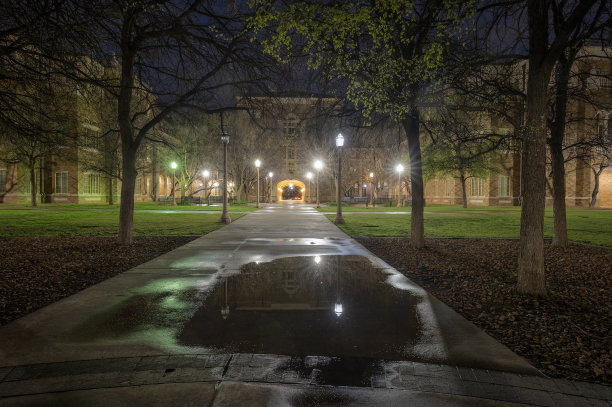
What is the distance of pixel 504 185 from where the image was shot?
156 feet

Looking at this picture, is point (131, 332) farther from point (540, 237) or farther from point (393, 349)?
point (540, 237)

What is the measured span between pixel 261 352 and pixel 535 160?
525 cm

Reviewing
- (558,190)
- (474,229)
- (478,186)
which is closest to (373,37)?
(558,190)

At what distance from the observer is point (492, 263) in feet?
28.8

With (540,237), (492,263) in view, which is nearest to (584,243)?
(492,263)

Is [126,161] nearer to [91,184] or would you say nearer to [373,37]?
[373,37]

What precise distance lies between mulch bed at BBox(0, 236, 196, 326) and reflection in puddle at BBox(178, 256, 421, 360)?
2.65 metres

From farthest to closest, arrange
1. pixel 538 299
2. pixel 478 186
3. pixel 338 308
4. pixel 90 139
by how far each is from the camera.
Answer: pixel 478 186, pixel 90 139, pixel 538 299, pixel 338 308

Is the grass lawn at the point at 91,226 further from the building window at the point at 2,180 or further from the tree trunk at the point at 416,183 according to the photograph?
the building window at the point at 2,180

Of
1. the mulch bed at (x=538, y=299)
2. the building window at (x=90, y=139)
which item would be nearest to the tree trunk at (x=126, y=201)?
the building window at (x=90, y=139)

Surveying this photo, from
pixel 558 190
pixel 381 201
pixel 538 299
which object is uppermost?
pixel 558 190

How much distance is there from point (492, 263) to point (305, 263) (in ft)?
14.9

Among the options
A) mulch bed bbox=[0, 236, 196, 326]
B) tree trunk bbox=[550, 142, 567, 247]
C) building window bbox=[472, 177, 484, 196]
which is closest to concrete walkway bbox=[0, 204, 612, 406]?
mulch bed bbox=[0, 236, 196, 326]

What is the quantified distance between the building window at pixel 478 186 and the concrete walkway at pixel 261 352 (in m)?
47.0
